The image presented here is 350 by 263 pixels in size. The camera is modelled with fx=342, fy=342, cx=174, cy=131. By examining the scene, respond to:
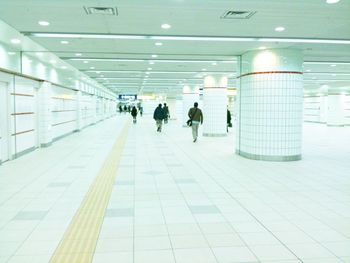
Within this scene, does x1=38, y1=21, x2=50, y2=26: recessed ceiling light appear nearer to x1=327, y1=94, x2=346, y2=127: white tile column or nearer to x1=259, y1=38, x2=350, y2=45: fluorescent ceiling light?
x1=259, y1=38, x2=350, y2=45: fluorescent ceiling light

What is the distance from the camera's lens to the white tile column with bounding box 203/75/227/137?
1697 centimetres

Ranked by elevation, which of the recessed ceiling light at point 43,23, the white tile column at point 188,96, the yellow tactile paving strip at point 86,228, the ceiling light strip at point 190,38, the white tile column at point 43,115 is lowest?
the yellow tactile paving strip at point 86,228

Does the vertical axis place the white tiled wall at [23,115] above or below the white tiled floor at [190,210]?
above

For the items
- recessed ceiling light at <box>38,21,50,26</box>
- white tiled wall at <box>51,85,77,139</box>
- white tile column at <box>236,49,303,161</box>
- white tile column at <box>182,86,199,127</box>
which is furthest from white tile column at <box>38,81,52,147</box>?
white tile column at <box>182,86,199,127</box>

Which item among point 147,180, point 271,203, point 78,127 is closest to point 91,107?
point 78,127

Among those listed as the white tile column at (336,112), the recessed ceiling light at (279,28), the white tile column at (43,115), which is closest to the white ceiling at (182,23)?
the recessed ceiling light at (279,28)

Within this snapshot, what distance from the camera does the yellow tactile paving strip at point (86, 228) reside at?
11.3 ft

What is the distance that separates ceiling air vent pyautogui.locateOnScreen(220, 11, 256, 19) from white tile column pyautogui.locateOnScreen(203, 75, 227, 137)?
34.5 feet

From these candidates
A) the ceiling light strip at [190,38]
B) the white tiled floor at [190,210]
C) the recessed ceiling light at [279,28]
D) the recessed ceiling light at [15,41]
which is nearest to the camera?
the white tiled floor at [190,210]

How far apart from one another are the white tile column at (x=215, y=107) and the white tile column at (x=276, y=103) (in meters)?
6.87

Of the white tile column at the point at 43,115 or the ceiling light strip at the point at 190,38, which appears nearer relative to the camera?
the ceiling light strip at the point at 190,38

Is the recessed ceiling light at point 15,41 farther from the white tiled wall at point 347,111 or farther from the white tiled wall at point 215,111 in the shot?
the white tiled wall at point 347,111

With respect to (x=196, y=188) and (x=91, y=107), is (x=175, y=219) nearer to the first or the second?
(x=196, y=188)

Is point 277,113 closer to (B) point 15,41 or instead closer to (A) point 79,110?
(B) point 15,41
